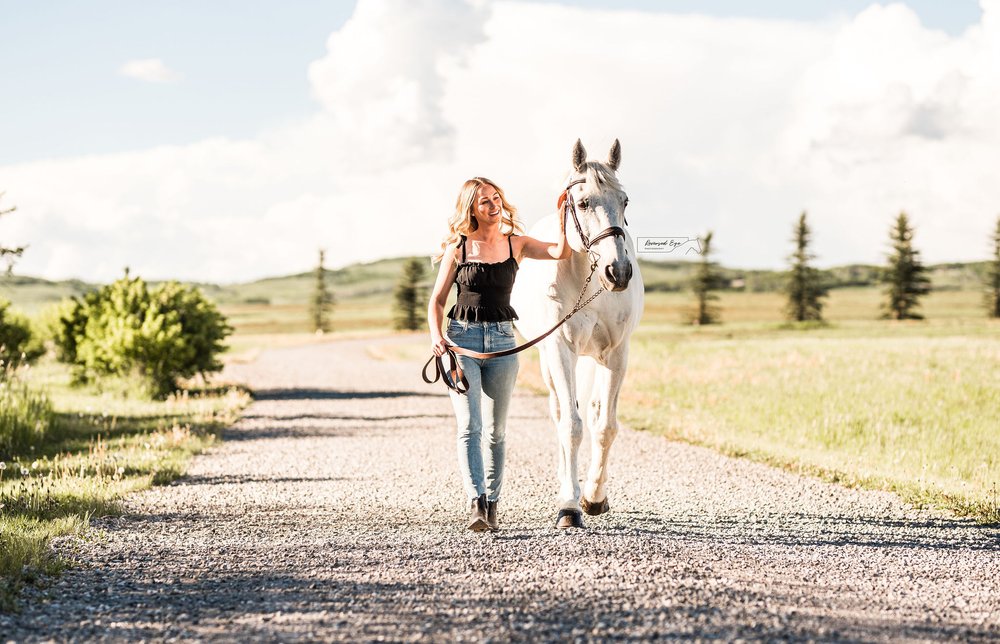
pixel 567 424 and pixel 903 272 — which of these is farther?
pixel 903 272

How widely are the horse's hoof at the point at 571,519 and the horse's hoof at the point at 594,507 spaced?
0.71 metres

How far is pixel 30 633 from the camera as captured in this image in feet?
16.3

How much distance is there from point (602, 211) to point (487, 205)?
0.91 meters

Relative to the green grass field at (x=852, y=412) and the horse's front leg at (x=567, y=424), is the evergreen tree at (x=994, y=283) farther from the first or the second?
the horse's front leg at (x=567, y=424)

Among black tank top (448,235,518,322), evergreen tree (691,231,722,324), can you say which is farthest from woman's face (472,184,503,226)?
evergreen tree (691,231,722,324)

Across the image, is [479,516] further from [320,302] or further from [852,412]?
[320,302]

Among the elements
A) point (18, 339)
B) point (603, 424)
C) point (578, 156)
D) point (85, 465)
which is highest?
point (578, 156)

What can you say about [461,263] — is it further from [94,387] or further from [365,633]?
[94,387]

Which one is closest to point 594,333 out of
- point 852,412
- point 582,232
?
point 582,232

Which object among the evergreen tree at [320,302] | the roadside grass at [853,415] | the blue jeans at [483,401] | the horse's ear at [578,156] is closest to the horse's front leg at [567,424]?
the blue jeans at [483,401]

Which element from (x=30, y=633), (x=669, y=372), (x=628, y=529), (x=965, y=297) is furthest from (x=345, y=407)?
(x=965, y=297)

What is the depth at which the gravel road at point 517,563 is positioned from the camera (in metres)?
4.91

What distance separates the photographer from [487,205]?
684cm

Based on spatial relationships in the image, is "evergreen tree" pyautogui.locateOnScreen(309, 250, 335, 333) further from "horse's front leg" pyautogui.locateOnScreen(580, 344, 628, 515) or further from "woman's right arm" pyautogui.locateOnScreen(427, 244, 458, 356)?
"woman's right arm" pyautogui.locateOnScreen(427, 244, 458, 356)
